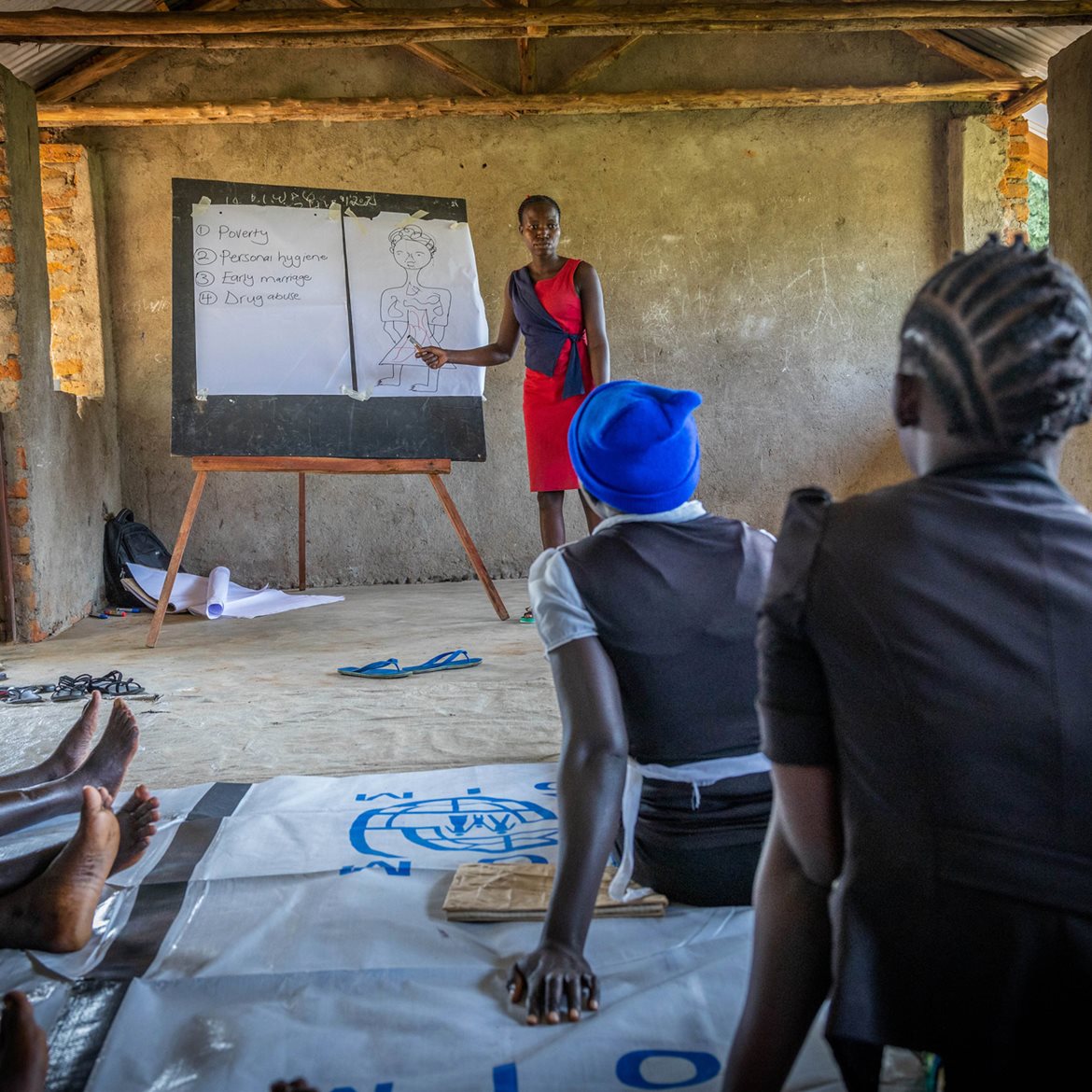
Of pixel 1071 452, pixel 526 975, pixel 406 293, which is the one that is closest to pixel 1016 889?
pixel 526 975

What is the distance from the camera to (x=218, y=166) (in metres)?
7.00

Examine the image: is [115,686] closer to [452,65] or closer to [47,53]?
[47,53]

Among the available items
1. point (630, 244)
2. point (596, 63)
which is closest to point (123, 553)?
point (630, 244)

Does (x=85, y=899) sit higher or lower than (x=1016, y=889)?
lower

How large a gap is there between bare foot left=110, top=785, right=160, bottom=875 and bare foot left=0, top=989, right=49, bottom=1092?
657 millimetres

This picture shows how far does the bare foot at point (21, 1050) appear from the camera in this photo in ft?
4.07

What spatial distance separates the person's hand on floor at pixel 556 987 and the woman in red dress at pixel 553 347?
130 inches

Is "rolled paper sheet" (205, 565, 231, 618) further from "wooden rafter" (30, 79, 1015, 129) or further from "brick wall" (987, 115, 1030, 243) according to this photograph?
"brick wall" (987, 115, 1030, 243)

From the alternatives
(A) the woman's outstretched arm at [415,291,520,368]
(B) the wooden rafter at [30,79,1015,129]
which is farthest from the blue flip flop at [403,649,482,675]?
(B) the wooden rafter at [30,79,1015,129]

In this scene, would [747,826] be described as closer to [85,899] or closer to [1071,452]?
[85,899]

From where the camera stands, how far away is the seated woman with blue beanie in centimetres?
165

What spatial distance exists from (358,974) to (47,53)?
634cm

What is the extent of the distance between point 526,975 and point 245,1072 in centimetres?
40

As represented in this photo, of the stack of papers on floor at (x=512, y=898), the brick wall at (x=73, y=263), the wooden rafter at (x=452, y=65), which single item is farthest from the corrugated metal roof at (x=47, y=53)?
the stack of papers on floor at (x=512, y=898)
